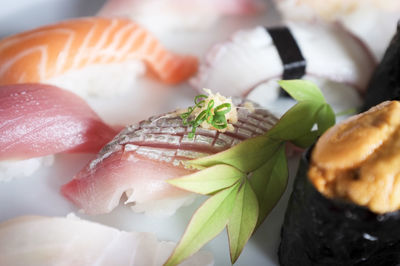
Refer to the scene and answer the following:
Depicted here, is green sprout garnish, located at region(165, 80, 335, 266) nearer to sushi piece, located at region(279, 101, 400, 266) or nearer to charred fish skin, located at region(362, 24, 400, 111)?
sushi piece, located at region(279, 101, 400, 266)

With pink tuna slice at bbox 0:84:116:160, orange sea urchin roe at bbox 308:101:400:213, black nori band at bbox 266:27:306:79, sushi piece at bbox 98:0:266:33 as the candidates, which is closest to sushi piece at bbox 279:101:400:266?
orange sea urchin roe at bbox 308:101:400:213

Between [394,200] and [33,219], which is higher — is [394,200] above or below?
above

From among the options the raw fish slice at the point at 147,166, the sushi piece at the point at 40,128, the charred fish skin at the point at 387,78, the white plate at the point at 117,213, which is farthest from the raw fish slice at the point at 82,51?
the charred fish skin at the point at 387,78

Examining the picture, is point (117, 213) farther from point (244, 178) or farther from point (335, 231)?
point (335, 231)

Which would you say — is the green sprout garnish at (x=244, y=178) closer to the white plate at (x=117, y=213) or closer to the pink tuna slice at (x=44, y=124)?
the white plate at (x=117, y=213)

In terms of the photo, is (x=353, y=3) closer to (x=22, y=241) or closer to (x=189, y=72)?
(x=189, y=72)

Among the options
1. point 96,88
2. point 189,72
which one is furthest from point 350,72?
point 96,88
